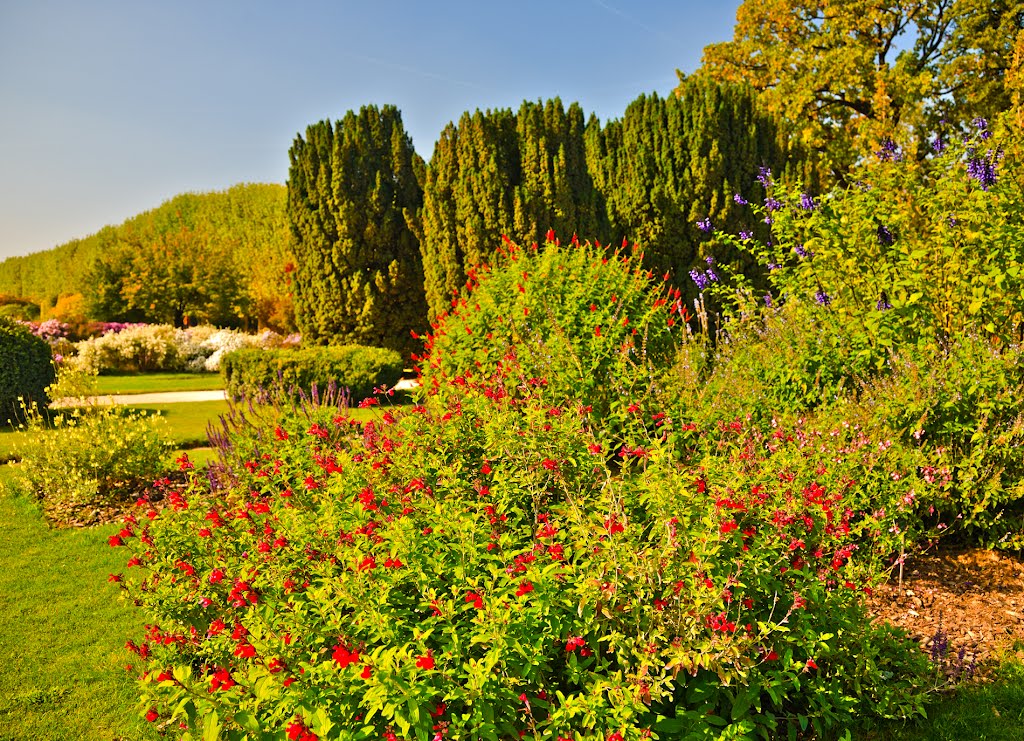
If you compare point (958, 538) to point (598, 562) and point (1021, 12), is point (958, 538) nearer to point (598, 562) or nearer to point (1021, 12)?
point (598, 562)

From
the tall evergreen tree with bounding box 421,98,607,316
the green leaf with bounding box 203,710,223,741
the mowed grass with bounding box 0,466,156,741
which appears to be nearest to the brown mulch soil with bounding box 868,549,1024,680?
the green leaf with bounding box 203,710,223,741

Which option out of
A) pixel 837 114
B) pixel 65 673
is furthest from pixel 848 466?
pixel 837 114

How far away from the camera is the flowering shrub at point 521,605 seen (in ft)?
7.39

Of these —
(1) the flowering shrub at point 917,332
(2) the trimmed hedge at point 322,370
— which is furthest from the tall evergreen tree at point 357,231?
(1) the flowering shrub at point 917,332

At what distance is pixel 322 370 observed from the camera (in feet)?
37.0

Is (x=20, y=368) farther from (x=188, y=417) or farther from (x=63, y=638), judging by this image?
(x=63, y=638)

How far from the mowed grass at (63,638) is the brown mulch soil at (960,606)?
3.68 m

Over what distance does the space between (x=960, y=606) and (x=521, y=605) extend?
3013 mm

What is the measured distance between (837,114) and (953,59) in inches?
115

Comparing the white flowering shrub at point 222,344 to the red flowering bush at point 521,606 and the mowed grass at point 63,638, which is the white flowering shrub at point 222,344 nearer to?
the mowed grass at point 63,638

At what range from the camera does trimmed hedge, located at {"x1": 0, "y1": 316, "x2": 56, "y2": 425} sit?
10180 millimetres

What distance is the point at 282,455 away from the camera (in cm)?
406

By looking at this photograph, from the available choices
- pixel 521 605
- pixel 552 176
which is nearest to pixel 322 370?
pixel 552 176

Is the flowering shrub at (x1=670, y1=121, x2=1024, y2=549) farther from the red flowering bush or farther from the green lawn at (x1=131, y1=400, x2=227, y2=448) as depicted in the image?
the green lawn at (x1=131, y1=400, x2=227, y2=448)
